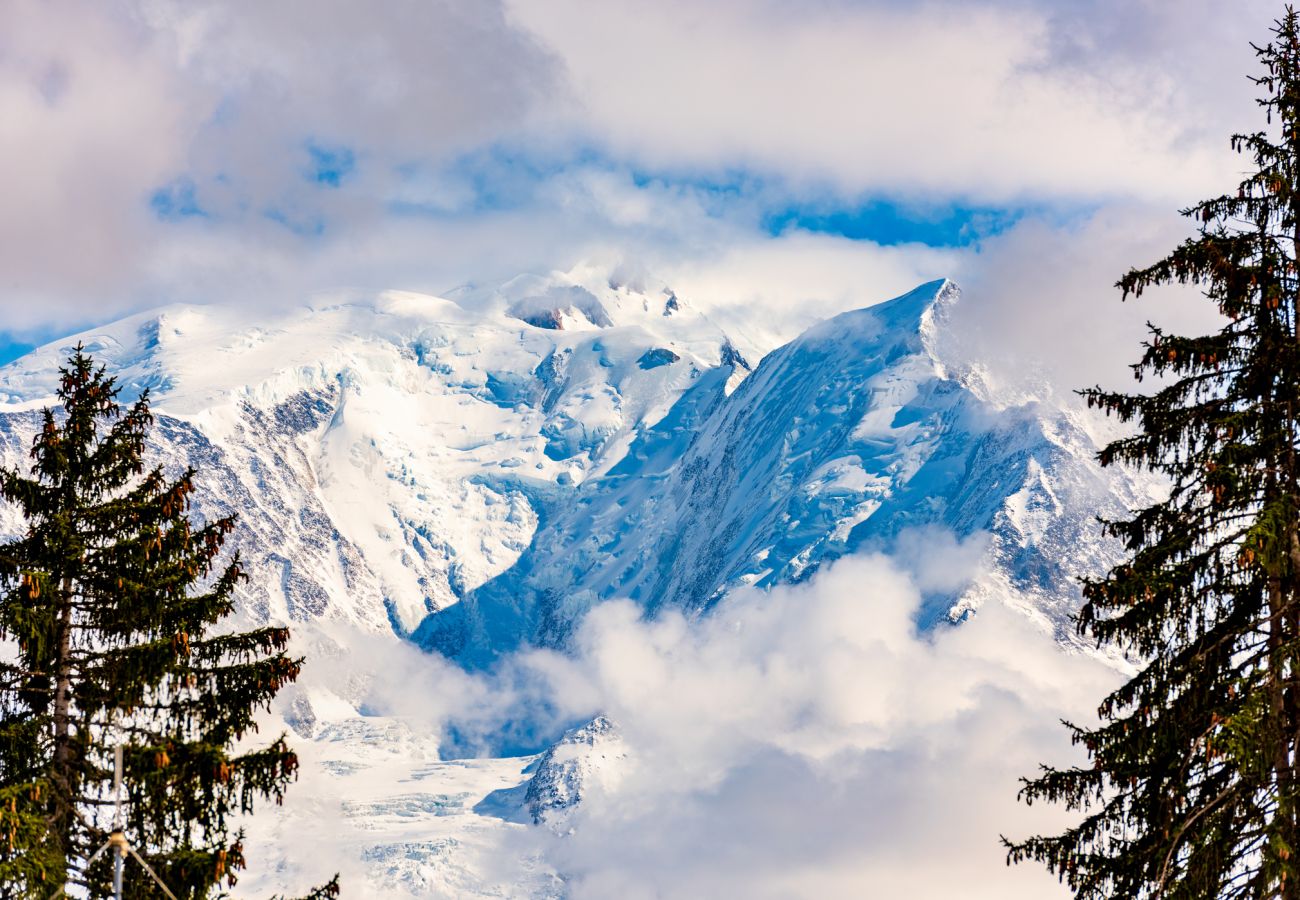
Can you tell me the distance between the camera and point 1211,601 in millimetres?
24516

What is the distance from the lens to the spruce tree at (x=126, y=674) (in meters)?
26.8

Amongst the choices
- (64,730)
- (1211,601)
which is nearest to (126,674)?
(64,730)

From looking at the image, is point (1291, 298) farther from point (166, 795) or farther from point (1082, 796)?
point (166, 795)

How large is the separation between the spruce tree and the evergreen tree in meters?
12.8

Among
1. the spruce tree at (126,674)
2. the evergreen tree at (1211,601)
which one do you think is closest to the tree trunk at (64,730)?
the spruce tree at (126,674)

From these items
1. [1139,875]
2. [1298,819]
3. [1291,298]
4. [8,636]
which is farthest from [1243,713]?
[8,636]

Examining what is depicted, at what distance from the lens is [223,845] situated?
26859 millimetres

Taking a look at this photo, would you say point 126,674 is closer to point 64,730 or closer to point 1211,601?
point 64,730

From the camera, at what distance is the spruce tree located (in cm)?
2678

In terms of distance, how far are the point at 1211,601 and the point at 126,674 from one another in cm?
1712

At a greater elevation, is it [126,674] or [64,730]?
[126,674]

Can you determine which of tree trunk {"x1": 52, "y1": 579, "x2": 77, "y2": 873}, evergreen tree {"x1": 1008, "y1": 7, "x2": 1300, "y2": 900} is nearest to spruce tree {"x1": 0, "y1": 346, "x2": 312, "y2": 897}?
tree trunk {"x1": 52, "y1": 579, "x2": 77, "y2": 873}

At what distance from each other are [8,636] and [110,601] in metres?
2.03

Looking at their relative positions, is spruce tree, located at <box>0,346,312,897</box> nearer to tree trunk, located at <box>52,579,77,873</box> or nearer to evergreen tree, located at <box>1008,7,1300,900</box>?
tree trunk, located at <box>52,579,77,873</box>
